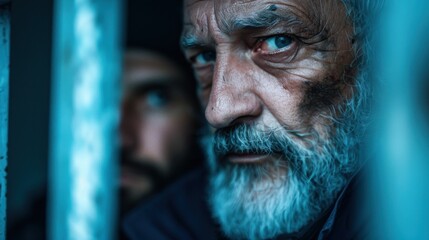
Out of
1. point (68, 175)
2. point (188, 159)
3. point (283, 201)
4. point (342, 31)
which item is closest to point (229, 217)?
point (283, 201)

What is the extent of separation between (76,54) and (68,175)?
352mm

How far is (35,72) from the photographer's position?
296cm

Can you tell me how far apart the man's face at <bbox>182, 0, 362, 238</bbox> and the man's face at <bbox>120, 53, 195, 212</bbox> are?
44.2 inches

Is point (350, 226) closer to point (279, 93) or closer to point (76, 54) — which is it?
point (279, 93)

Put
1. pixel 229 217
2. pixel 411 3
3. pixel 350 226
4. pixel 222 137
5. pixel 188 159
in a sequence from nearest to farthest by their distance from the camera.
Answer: pixel 411 3, pixel 350 226, pixel 222 137, pixel 229 217, pixel 188 159

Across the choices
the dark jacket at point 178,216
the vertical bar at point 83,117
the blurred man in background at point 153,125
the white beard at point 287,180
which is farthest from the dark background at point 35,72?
the white beard at point 287,180

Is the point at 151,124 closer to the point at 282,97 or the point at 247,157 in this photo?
the point at 247,157

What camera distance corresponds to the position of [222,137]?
60.7 inches

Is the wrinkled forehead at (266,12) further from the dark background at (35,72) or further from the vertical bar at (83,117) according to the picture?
the dark background at (35,72)

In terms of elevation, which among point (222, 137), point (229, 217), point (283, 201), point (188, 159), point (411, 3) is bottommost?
point (188, 159)

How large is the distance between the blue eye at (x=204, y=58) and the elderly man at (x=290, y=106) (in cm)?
10

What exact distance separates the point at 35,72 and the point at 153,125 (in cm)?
76

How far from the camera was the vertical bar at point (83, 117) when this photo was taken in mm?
1623

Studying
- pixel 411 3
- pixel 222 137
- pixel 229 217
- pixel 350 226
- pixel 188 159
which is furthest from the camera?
pixel 188 159
